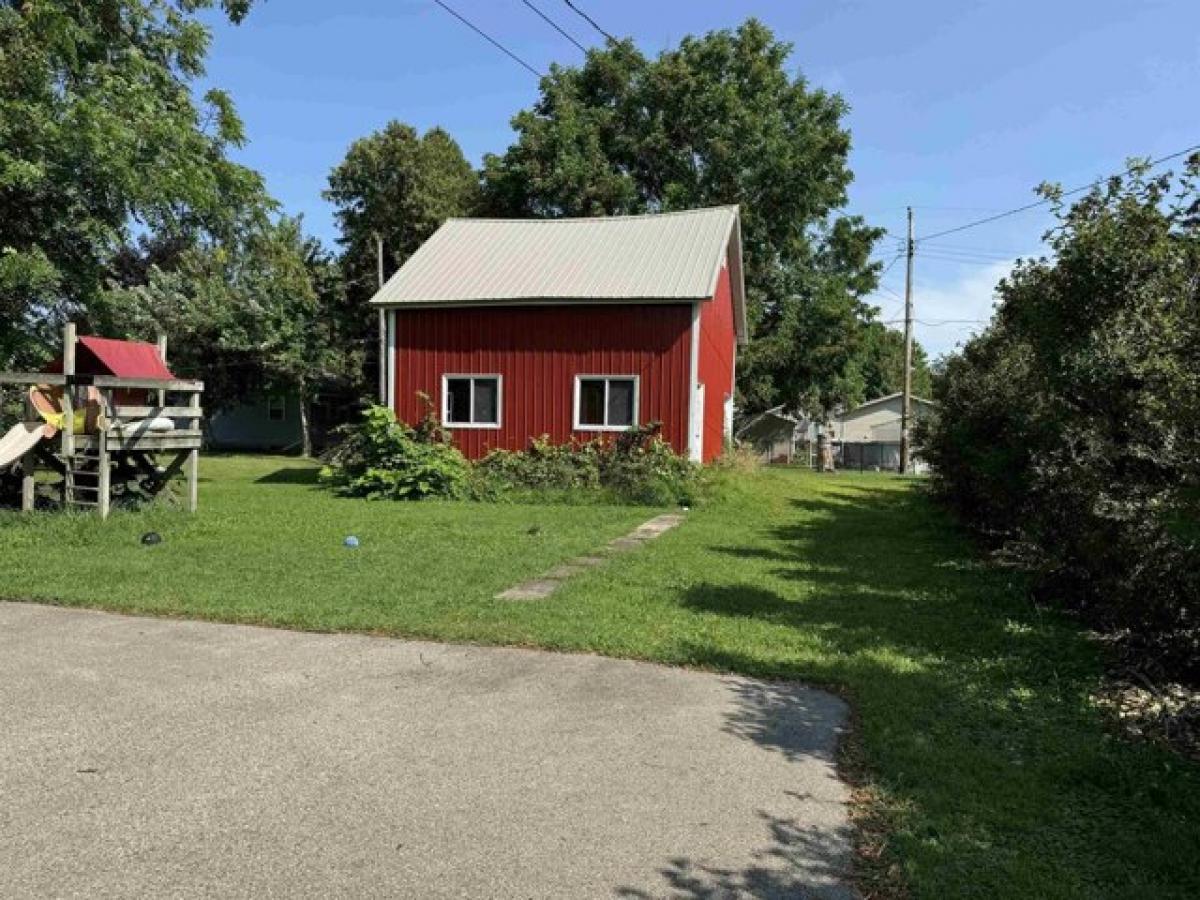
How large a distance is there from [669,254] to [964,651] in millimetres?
14035

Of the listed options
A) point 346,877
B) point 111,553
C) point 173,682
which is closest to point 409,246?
point 111,553

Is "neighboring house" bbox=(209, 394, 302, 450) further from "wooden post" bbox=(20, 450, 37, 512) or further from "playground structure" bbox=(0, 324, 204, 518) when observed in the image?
"wooden post" bbox=(20, 450, 37, 512)

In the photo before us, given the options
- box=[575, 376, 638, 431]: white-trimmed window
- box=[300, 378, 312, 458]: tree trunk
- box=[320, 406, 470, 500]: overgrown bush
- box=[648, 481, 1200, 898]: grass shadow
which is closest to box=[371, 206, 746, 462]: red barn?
box=[575, 376, 638, 431]: white-trimmed window

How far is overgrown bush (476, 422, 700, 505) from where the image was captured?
51.7 ft

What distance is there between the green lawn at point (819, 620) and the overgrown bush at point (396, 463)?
87.6 inches

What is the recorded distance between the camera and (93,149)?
46.7 ft

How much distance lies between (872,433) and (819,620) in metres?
52.9

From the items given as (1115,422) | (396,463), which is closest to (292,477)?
(396,463)

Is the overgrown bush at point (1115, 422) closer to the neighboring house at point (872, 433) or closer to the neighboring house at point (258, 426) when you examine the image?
the neighboring house at point (258, 426)

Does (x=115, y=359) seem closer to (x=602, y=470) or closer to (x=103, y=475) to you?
(x=103, y=475)

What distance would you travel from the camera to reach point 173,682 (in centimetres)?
495

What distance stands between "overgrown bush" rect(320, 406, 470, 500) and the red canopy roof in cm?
500

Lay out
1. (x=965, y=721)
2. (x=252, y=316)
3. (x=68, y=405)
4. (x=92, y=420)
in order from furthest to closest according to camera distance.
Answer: (x=252, y=316), (x=92, y=420), (x=68, y=405), (x=965, y=721)

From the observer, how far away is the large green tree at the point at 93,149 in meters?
14.4
